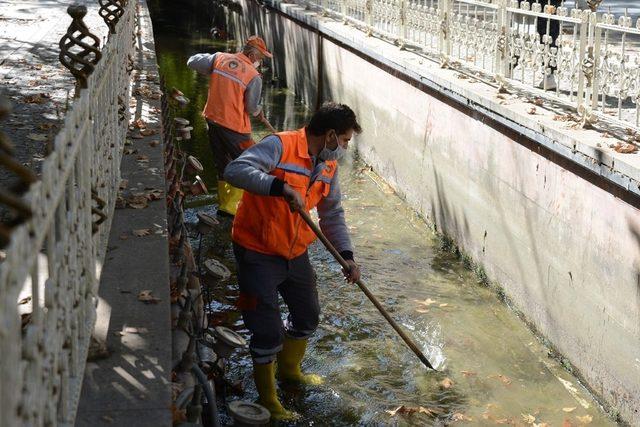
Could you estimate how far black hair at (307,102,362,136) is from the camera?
570 centimetres

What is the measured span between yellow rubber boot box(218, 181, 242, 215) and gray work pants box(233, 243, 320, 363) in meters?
4.12

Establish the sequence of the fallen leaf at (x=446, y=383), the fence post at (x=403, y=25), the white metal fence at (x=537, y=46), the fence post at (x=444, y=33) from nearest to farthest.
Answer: the fallen leaf at (x=446, y=383) → the white metal fence at (x=537, y=46) → the fence post at (x=444, y=33) → the fence post at (x=403, y=25)

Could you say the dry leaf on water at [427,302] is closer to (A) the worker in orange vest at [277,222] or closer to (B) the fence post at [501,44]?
(B) the fence post at [501,44]

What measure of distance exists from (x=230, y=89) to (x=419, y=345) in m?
3.61

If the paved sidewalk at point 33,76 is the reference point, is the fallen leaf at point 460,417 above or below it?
below

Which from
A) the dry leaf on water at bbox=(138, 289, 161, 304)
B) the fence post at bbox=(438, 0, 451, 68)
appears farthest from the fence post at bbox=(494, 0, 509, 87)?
the dry leaf on water at bbox=(138, 289, 161, 304)

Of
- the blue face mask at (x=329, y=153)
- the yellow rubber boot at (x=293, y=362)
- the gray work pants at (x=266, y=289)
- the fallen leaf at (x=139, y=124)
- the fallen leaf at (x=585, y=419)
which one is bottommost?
the fallen leaf at (x=585, y=419)

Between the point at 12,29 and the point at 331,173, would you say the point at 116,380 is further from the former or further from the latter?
the point at 12,29

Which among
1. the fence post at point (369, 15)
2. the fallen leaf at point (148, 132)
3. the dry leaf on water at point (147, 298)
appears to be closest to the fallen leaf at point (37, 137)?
the fallen leaf at point (148, 132)

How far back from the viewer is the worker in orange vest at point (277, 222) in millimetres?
5711

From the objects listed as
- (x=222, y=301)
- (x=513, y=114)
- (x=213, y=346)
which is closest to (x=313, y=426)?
(x=213, y=346)

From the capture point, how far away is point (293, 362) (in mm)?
6621

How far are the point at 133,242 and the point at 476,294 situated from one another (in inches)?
157

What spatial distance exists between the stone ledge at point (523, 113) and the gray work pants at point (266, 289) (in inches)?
81.6
